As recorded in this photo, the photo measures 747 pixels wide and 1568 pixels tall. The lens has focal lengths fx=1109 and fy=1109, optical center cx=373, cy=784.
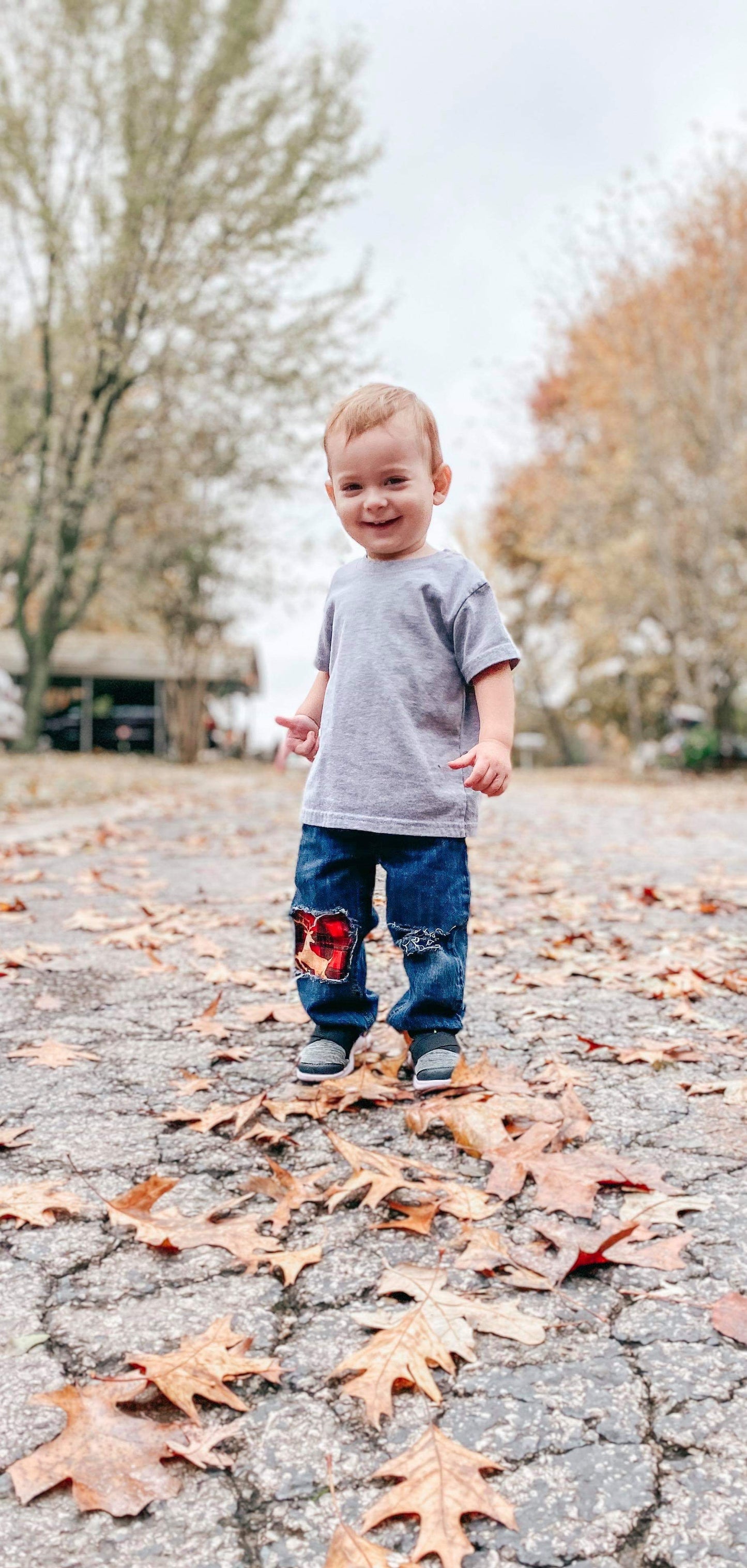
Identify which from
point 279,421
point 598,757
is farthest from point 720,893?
point 598,757

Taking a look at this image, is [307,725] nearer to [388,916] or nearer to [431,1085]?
[388,916]

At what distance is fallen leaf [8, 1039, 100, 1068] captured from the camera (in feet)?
8.28

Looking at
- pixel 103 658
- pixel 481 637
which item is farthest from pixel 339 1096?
pixel 103 658

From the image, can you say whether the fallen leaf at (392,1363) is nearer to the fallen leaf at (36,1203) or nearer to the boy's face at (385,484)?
the fallen leaf at (36,1203)

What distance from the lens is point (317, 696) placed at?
102 inches

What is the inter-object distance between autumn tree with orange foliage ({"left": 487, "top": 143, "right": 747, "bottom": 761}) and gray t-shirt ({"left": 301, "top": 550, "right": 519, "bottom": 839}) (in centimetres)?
1668

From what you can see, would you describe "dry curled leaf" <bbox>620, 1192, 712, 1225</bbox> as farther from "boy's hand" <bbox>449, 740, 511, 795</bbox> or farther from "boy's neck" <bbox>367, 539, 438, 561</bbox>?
"boy's neck" <bbox>367, 539, 438, 561</bbox>

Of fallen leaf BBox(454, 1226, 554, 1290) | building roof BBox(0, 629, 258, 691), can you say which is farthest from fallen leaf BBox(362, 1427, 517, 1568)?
building roof BBox(0, 629, 258, 691)

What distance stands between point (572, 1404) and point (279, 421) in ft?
59.0

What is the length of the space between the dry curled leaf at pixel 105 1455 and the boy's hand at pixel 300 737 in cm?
139

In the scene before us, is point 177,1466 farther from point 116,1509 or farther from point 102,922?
point 102,922

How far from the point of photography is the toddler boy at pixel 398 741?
7.50ft

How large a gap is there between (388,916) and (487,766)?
45 cm

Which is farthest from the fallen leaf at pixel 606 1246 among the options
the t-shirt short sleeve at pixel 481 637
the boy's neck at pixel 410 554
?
the boy's neck at pixel 410 554
